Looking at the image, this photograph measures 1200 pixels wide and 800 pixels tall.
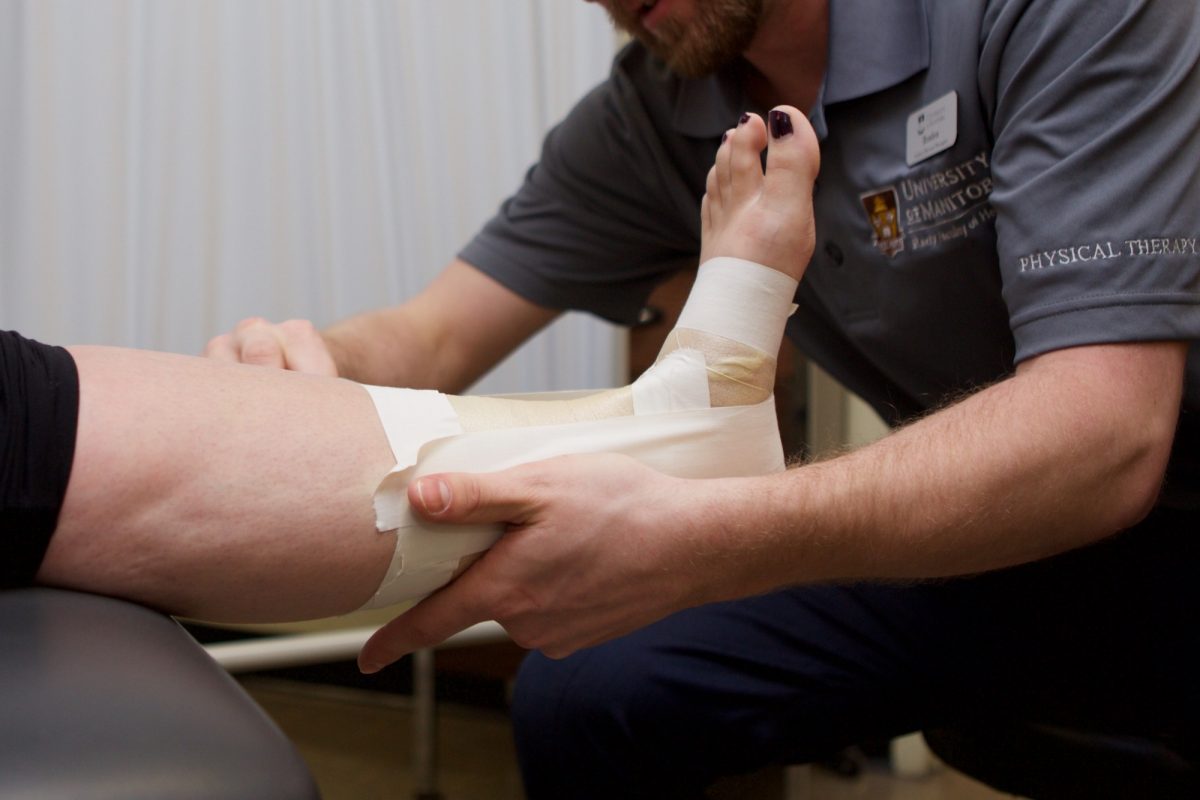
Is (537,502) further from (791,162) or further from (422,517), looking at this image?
(791,162)

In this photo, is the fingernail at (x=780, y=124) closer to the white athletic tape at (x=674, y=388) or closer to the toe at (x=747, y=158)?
the toe at (x=747, y=158)

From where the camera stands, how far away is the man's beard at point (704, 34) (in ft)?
3.41

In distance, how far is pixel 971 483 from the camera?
2.42ft

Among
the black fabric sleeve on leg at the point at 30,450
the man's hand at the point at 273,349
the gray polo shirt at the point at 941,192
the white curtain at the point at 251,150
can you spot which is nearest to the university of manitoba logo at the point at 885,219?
the gray polo shirt at the point at 941,192

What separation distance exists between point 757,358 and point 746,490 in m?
0.16

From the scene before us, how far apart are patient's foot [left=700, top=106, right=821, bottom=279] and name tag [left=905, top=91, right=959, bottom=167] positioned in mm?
148

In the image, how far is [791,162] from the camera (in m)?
0.87

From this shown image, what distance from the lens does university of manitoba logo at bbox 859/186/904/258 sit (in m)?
1.00

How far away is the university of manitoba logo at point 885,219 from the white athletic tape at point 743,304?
0.62ft

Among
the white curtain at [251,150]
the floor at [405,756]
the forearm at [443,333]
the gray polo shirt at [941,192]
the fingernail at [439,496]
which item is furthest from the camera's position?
the floor at [405,756]

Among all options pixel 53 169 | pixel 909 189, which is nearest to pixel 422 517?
pixel 909 189

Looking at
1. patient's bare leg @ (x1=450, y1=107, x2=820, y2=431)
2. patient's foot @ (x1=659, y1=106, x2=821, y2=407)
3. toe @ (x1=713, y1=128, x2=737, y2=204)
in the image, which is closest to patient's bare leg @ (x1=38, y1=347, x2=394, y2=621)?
patient's bare leg @ (x1=450, y1=107, x2=820, y2=431)

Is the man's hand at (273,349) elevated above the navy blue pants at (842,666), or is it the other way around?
the man's hand at (273,349)

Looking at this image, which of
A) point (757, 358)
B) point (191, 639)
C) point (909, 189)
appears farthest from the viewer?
point (909, 189)
